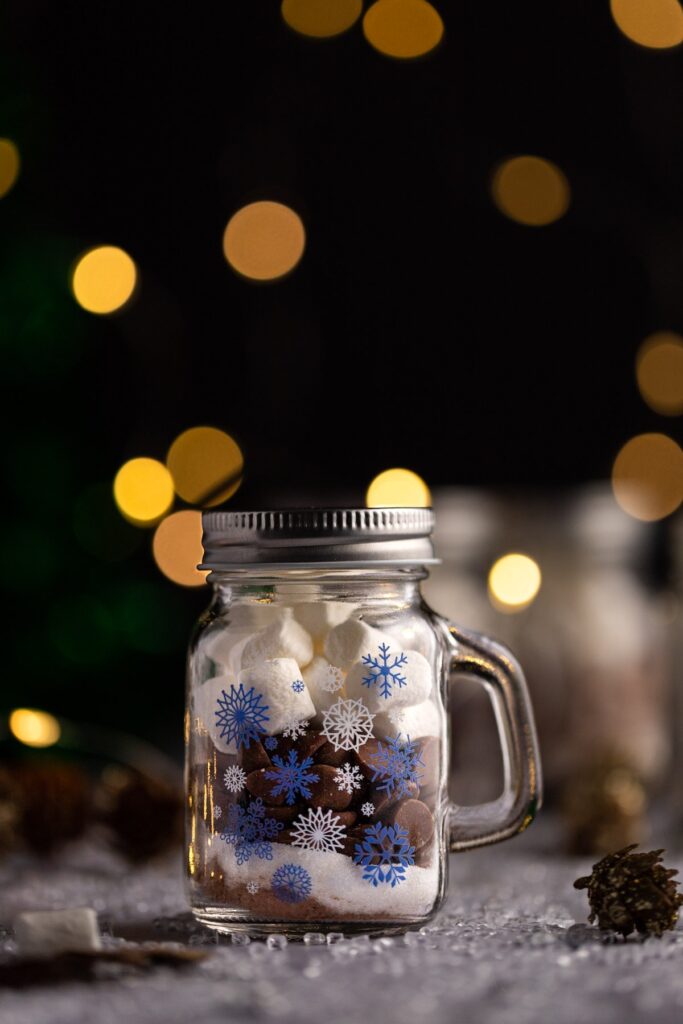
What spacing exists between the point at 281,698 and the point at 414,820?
3.5 inches

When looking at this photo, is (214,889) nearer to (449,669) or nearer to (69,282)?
(449,669)

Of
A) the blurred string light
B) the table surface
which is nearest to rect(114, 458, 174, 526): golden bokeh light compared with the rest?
the blurred string light

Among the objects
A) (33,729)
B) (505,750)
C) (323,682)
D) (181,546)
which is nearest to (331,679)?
(323,682)

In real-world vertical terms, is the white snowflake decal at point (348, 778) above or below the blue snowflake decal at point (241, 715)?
below

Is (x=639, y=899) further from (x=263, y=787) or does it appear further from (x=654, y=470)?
(x=654, y=470)

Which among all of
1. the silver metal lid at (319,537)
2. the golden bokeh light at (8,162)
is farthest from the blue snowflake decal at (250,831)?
the golden bokeh light at (8,162)

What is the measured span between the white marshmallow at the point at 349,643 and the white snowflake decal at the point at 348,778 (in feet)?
0.15

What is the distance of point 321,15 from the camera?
62.9 inches

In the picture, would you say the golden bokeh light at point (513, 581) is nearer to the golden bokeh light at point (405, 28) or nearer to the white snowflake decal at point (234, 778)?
the white snowflake decal at point (234, 778)

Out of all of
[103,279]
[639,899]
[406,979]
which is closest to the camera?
[406,979]

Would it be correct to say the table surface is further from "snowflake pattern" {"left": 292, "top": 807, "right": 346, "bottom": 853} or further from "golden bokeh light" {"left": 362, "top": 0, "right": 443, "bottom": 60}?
"golden bokeh light" {"left": 362, "top": 0, "right": 443, "bottom": 60}

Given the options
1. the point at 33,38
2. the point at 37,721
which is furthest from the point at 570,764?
the point at 33,38

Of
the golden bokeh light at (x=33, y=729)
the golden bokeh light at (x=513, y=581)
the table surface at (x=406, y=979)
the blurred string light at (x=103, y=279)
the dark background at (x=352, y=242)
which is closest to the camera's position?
the table surface at (x=406, y=979)

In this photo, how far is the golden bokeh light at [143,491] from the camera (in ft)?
5.36
